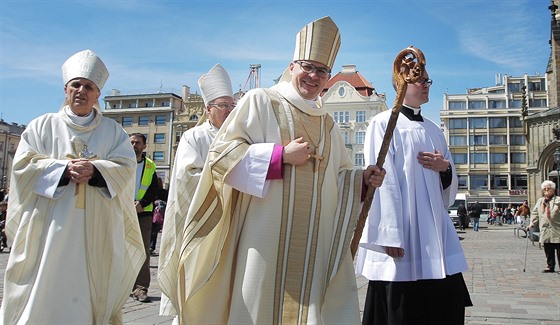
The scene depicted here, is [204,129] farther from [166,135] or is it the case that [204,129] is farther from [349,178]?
[166,135]

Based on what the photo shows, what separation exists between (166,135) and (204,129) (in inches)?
2922

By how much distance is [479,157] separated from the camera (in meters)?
83.6

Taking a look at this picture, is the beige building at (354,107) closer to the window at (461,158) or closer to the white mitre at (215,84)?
the window at (461,158)

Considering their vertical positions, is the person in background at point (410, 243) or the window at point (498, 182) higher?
the window at point (498, 182)

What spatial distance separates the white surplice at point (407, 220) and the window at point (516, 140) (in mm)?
86045

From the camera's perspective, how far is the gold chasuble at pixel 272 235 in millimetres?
3330

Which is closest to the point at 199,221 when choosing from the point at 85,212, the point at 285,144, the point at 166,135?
the point at 285,144

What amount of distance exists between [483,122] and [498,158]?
627cm

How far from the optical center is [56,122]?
4539 millimetres

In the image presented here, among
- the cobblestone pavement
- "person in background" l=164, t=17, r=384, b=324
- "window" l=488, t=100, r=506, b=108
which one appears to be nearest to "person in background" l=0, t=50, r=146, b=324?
"person in background" l=164, t=17, r=384, b=324

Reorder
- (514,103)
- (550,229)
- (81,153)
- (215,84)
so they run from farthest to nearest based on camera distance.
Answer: (514,103), (550,229), (215,84), (81,153)

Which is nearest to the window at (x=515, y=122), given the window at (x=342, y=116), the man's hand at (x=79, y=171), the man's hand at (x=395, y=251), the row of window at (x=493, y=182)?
the row of window at (x=493, y=182)

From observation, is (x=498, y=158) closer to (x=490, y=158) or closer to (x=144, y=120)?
(x=490, y=158)

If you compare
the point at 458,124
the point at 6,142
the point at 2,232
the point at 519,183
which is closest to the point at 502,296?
the point at 2,232
